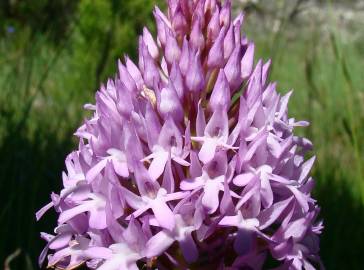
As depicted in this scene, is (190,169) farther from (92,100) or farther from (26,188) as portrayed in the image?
(92,100)

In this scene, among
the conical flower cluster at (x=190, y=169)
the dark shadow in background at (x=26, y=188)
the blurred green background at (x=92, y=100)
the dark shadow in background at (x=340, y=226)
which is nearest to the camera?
the conical flower cluster at (x=190, y=169)

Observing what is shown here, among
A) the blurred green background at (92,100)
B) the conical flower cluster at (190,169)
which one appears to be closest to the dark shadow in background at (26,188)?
the blurred green background at (92,100)

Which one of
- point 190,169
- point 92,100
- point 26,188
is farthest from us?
point 92,100

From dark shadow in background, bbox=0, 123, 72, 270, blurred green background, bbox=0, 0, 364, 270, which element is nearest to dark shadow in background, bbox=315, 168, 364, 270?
blurred green background, bbox=0, 0, 364, 270

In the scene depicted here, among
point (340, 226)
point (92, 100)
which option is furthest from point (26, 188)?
point (340, 226)

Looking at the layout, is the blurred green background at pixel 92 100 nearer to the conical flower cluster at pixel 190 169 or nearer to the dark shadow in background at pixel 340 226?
the dark shadow in background at pixel 340 226
